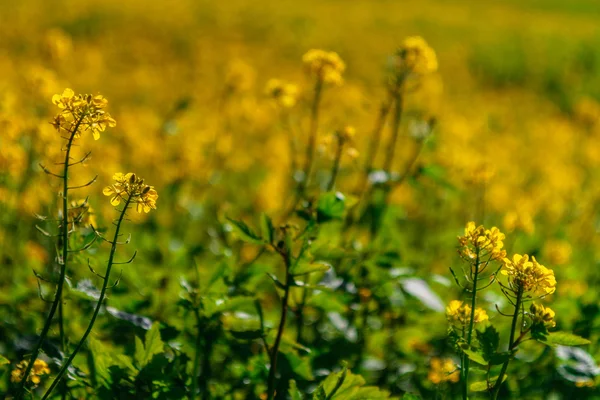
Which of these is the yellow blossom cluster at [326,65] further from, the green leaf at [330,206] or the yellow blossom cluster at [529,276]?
the yellow blossom cluster at [529,276]

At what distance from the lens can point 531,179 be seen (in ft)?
19.6

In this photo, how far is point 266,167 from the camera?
18.1 ft

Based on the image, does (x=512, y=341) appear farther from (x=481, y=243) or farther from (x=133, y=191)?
(x=133, y=191)

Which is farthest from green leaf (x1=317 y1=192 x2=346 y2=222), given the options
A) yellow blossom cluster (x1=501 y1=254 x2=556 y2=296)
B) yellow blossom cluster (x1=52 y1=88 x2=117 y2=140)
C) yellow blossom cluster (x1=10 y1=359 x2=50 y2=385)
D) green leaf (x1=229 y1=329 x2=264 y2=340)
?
yellow blossom cluster (x1=10 y1=359 x2=50 y2=385)

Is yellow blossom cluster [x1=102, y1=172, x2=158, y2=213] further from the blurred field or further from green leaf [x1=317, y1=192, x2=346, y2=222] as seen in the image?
green leaf [x1=317, y1=192, x2=346, y2=222]

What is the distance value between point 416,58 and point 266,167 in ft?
10.1

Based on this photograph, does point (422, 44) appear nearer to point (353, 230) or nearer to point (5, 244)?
point (353, 230)

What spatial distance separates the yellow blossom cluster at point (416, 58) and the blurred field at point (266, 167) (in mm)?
200

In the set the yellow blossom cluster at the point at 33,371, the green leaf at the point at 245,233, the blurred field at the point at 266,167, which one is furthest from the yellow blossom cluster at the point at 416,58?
the yellow blossom cluster at the point at 33,371

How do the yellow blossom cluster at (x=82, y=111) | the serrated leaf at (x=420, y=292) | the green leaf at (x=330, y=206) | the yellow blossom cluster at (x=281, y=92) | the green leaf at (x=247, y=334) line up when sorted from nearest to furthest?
the yellow blossom cluster at (x=82, y=111), the green leaf at (x=247, y=334), the green leaf at (x=330, y=206), the serrated leaf at (x=420, y=292), the yellow blossom cluster at (x=281, y=92)

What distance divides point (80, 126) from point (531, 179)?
5145 mm

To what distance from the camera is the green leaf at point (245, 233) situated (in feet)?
5.42

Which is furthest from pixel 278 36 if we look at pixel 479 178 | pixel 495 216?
pixel 479 178

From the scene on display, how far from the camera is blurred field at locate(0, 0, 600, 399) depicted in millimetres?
2195
